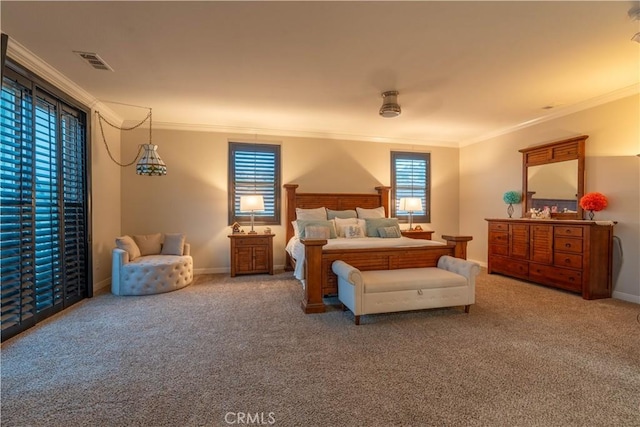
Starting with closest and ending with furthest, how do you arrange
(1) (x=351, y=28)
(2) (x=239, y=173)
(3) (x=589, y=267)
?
(1) (x=351, y=28) < (3) (x=589, y=267) < (2) (x=239, y=173)

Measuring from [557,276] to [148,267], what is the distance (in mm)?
5627

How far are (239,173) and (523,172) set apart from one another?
16.4ft

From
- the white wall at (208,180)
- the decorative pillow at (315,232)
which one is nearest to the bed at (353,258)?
the decorative pillow at (315,232)

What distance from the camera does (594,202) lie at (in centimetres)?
383

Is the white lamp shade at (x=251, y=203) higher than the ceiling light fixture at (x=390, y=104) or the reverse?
the reverse

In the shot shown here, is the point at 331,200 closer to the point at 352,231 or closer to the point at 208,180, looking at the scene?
the point at 352,231

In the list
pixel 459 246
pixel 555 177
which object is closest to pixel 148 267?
pixel 459 246

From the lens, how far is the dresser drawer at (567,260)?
384 cm

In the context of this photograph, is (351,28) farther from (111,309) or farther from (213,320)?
(111,309)

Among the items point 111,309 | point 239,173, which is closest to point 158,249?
point 111,309

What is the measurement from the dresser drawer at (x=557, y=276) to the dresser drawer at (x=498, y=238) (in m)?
0.58

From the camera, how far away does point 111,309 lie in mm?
3422

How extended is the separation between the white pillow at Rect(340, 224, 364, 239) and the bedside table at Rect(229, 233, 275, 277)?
124cm

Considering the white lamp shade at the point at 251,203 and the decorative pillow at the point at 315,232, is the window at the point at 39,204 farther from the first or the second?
the decorative pillow at the point at 315,232
